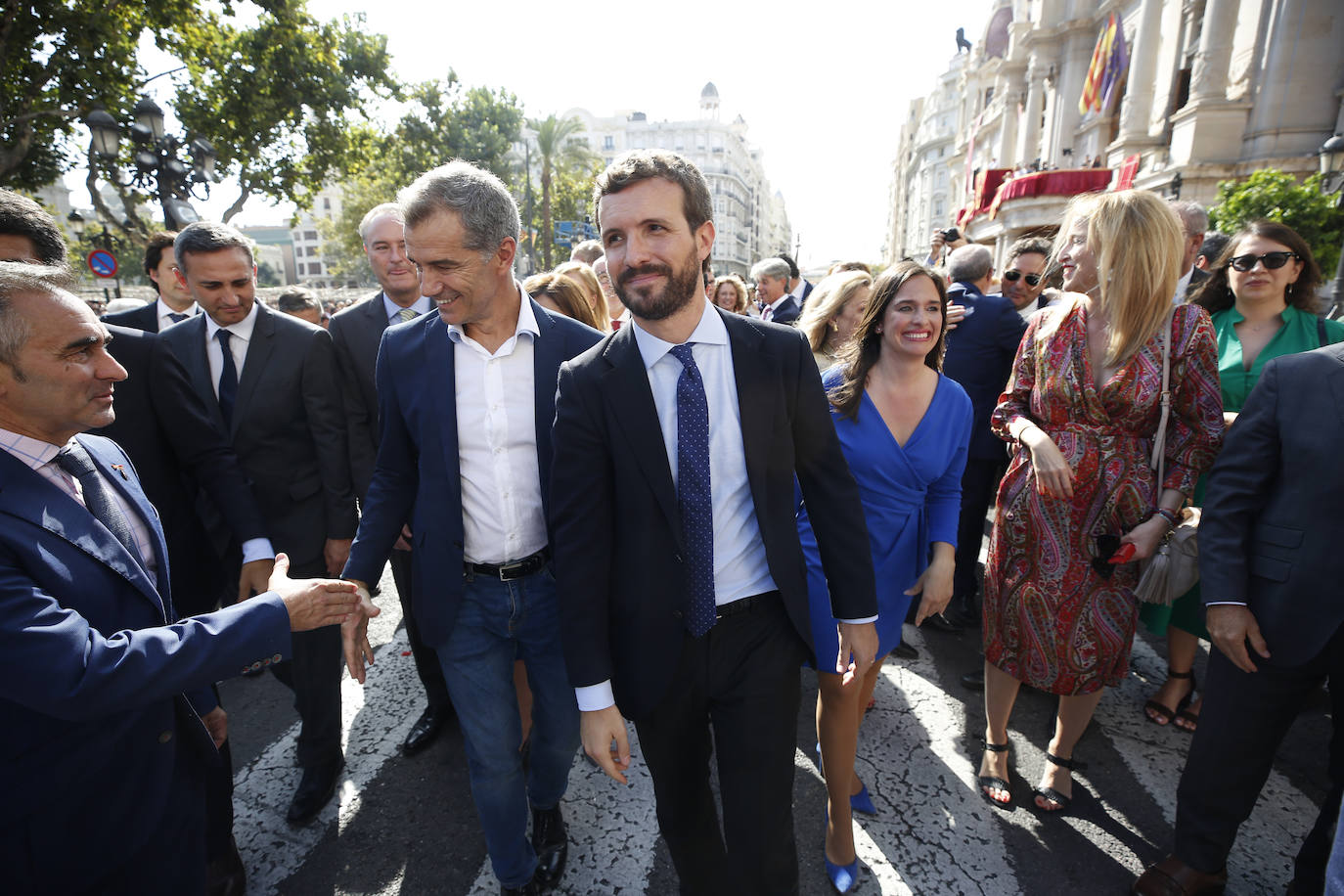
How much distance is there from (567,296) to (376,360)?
3.72 ft

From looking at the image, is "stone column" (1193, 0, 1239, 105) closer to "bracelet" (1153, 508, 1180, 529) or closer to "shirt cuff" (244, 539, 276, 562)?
"bracelet" (1153, 508, 1180, 529)

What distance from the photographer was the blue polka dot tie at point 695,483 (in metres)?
1.75

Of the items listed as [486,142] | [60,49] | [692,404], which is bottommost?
[692,404]

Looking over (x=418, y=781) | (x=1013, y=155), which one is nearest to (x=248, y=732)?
(x=418, y=781)

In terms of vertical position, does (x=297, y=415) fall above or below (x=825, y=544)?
above

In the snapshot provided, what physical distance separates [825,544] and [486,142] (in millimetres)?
37038

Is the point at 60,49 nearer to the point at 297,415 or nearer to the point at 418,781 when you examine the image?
the point at 297,415

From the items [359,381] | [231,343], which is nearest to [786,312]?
[359,381]

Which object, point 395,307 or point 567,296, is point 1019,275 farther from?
point 395,307

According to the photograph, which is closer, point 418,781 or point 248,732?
point 418,781

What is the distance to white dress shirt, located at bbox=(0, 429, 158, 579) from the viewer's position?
147 cm

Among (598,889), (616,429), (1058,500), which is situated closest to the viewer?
(616,429)

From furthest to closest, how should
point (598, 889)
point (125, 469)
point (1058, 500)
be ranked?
point (1058, 500) < point (598, 889) < point (125, 469)

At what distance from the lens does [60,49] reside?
11.6 meters
